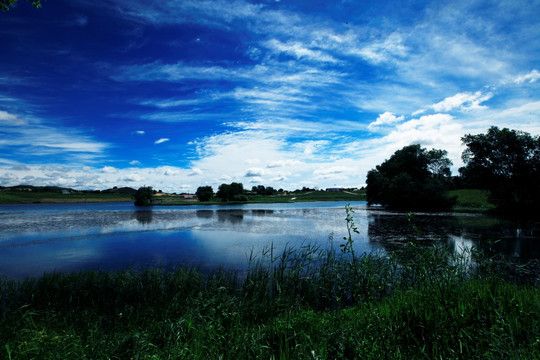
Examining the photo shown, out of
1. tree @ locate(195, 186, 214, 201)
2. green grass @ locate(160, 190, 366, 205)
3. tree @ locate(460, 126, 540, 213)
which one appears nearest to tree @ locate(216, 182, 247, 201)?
green grass @ locate(160, 190, 366, 205)

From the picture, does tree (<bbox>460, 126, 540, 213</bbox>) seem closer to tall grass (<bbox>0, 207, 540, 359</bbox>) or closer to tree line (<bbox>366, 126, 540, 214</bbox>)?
tree line (<bbox>366, 126, 540, 214</bbox>)

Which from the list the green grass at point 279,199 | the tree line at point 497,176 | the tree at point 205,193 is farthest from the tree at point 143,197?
the tree line at point 497,176

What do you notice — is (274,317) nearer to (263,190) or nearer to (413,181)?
(413,181)

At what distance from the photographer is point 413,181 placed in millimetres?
59188

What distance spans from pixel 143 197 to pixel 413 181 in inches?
3679

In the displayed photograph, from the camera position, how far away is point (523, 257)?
1484 centimetres

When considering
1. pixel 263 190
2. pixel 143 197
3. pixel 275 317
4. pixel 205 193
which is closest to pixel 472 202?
pixel 275 317

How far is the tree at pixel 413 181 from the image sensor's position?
5503 centimetres

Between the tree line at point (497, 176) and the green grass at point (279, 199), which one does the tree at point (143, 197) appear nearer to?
the green grass at point (279, 199)

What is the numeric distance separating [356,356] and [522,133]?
51.6 meters

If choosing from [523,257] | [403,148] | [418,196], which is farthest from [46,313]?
[403,148]

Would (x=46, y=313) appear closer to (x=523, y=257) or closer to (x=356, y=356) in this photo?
(x=356, y=356)

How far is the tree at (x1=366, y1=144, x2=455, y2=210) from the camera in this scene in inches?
2167

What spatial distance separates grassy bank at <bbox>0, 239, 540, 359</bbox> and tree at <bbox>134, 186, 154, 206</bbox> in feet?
332
